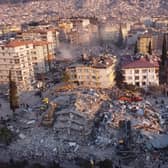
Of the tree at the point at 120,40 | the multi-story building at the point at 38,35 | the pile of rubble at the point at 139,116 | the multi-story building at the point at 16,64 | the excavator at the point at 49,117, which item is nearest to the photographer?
the pile of rubble at the point at 139,116

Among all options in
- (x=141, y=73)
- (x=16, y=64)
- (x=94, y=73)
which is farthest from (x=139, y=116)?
(x=16, y=64)

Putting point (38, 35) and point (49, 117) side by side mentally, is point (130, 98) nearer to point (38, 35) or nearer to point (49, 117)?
point (49, 117)

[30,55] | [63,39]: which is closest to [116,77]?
[30,55]

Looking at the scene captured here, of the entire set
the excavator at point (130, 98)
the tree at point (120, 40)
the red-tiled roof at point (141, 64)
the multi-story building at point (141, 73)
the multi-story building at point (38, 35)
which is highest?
the multi-story building at point (38, 35)

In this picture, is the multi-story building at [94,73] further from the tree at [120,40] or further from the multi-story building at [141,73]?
the tree at [120,40]

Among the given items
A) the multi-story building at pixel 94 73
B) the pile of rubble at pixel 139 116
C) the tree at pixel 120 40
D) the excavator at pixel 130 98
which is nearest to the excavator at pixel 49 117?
the pile of rubble at pixel 139 116
